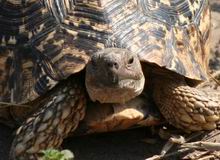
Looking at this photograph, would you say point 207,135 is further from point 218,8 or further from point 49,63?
point 218,8

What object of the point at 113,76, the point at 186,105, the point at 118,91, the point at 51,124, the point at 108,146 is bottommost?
the point at 108,146

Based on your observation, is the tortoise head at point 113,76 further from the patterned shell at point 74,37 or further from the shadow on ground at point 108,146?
the shadow on ground at point 108,146

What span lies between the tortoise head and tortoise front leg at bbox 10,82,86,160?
0.13m

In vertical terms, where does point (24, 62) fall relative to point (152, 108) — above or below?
above

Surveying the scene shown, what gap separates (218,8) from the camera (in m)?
5.70

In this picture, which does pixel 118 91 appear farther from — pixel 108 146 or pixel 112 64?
pixel 108 146

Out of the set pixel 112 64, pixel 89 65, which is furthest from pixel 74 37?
pixel 112 64

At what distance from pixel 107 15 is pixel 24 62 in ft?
1.88

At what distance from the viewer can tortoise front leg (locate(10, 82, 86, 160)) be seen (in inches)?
144

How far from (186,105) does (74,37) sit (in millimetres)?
795

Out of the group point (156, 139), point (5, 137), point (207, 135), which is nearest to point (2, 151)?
point (5, 137)

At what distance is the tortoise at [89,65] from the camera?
12.0ft

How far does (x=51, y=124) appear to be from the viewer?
12.1ft

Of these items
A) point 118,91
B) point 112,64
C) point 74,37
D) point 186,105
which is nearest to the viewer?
point 112,64
